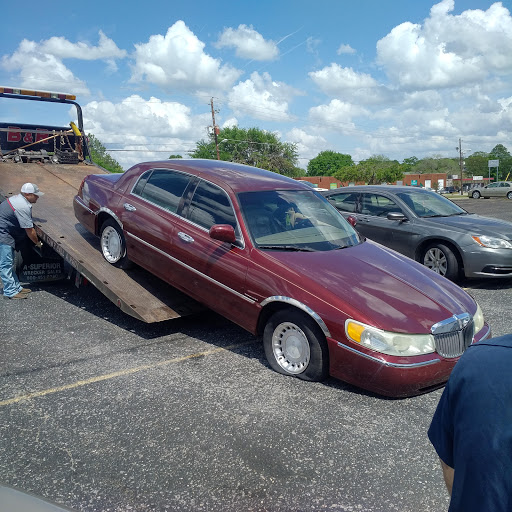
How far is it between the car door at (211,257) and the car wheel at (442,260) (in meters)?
4.04

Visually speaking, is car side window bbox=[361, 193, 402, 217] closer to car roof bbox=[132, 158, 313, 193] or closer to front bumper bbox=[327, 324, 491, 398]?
car roof bbox=[132, 158, 313, 193]

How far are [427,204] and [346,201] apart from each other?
1423 millimetres

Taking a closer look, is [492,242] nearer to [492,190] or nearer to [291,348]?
[291,348]

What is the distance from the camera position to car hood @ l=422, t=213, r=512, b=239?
742cm

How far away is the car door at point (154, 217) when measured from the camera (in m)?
5.25

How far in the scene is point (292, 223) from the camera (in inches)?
195

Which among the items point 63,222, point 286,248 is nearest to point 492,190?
point 63,222

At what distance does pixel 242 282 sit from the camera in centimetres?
447

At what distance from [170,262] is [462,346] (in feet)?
9.48

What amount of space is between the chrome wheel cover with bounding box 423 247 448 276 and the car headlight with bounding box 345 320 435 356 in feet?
13.8

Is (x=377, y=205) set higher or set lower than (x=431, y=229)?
higher

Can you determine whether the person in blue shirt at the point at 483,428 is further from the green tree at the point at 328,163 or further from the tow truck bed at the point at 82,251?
the green tree at the point at 328,163

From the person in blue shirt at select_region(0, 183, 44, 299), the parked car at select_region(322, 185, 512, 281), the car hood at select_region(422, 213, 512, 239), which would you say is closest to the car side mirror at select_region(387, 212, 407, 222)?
the parked car at select_region(322, 185, 512, 281)

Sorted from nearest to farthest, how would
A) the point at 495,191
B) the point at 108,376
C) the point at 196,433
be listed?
the point at 196,433 < the point at 108,376 < the point at 495,191
